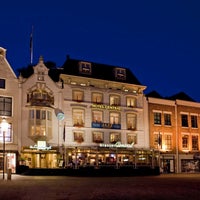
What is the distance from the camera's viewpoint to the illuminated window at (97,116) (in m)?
53.5

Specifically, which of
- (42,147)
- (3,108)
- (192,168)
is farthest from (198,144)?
(3,108)

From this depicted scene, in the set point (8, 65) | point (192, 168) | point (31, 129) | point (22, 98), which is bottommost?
point (192, 168)

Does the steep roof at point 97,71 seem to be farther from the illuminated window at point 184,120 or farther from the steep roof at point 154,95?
the illuminated window at point 184,120

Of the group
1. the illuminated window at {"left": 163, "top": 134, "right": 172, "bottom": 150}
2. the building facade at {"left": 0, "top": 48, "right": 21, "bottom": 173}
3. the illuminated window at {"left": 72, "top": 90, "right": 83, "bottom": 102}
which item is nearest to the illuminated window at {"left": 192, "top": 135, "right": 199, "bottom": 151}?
the illuminated window at {"left": 163, "top": 134, "right": 172, "bottom": 150}

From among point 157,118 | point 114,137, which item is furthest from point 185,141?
point 114,137

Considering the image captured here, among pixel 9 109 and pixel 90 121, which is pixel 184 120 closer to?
pixel 90 121

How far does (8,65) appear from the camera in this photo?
48.4m

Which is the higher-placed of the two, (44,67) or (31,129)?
(44,67)

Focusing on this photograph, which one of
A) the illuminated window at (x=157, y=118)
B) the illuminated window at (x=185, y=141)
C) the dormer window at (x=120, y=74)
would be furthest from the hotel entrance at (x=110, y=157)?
the dormer window at (x=120, y=74)

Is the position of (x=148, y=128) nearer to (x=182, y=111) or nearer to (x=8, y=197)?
(x=182, y=111)

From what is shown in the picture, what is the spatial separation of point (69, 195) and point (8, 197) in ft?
9.45

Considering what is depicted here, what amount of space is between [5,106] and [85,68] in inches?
499

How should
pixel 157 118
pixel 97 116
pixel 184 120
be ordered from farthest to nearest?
pixel 184 120
pixel 157 118
pixel 97 116

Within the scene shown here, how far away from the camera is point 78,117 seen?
172ft
